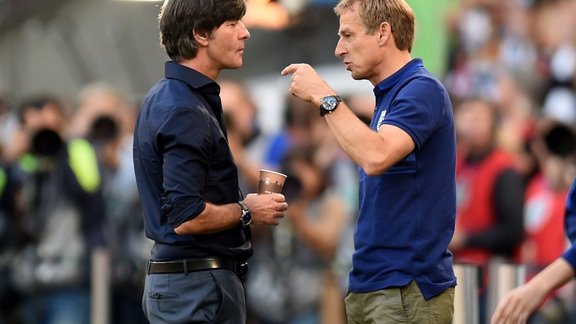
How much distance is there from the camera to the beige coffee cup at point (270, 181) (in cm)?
575

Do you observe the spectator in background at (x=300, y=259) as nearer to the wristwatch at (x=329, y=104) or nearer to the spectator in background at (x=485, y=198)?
the spectator in background at (x=485, y=198)

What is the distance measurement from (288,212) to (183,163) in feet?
16.1

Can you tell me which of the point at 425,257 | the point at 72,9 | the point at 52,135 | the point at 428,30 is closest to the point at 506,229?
the point at 428,30

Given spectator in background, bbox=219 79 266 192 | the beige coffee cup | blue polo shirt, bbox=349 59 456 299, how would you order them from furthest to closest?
1. spectator in background, bbox=219 79 266 192
2. the beige coffee cup
3. blue polo shirt, bbox=349 59 456 299

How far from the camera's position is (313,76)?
Answer: 18.6ft

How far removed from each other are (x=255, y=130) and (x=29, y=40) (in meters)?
7.03

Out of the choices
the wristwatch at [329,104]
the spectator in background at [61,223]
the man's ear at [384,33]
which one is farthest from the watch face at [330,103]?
the spectator in background at [61,223]

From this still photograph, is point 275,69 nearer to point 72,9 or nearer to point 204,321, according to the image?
point 72,9

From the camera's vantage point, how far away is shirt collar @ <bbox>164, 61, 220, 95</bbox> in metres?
5.63

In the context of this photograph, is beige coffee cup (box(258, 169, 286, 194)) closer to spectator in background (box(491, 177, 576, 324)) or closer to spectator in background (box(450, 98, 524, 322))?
spectator in background (box(491, 177, 576, 324))

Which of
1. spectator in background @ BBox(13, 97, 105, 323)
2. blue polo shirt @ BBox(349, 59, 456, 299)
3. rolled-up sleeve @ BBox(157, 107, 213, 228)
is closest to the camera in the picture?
rolled-up sleeve @ BBox(157, 107, 213, 228)

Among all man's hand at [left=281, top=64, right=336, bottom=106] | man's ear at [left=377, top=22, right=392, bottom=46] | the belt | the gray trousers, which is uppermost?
man's ear at [left=377, top=22, right=392, bottom=46]

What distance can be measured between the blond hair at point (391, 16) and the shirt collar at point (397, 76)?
0.09m

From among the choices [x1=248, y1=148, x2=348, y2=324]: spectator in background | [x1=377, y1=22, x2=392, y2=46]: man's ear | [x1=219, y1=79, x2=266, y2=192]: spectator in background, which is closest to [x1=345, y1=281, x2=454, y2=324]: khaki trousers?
[x1=377, y1=22, x2=392, y2=46]: man's ear
